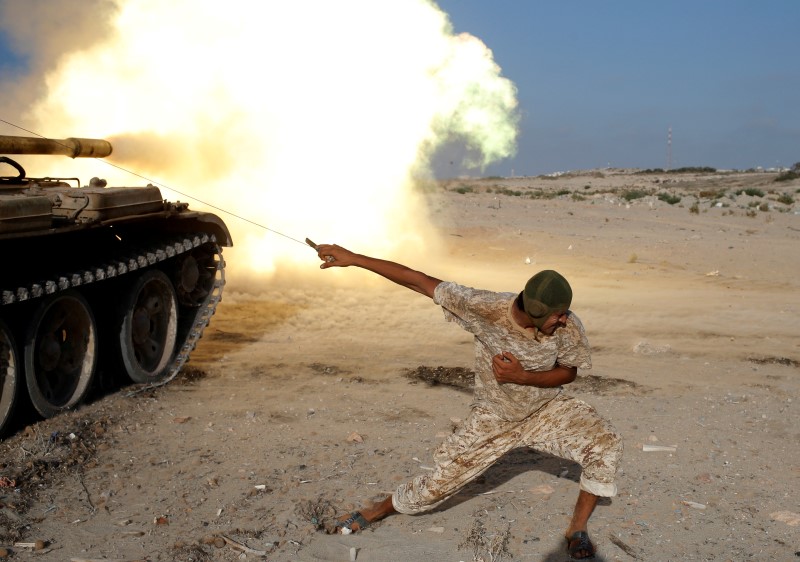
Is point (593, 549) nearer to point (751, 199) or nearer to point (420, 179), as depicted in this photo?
point (420, 179)

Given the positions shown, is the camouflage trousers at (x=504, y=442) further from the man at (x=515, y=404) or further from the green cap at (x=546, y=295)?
the green cap at (x=546, y=295)

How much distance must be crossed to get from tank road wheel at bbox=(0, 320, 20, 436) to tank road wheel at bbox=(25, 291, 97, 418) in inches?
5.0

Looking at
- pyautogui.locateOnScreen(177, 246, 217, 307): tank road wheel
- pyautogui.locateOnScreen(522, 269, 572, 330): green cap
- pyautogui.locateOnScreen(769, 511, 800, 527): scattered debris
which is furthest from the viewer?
pyautogui.locateOnScreen(177, 246, 217, 307): tank road wheel

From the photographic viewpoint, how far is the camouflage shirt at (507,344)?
465 cm

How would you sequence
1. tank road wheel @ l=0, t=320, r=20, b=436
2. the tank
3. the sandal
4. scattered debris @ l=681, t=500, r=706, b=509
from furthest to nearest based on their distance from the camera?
→ the tank < tank road wheel @ l=0, t=320, r=20, b=436 < scattered debris @ l=681, t=500, r=706, b=509 < the sandal

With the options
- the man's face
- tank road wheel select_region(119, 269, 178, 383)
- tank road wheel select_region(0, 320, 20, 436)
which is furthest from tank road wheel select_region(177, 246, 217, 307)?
the man's face

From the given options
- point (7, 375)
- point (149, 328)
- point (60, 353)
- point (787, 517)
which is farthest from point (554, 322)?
point (149, 328)

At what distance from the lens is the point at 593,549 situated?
4844 millimetres

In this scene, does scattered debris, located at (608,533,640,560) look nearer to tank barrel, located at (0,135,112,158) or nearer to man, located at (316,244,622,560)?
man, located at (316,244,622,560)

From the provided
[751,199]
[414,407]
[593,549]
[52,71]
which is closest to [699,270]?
[414,407]

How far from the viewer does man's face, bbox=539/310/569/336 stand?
175 inches

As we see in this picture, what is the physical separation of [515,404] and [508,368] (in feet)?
1.42

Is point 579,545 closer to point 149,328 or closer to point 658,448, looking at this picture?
point 658,448

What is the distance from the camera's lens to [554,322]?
449 cm
